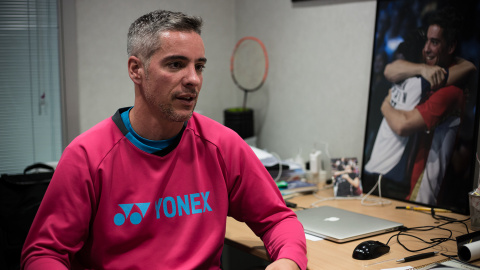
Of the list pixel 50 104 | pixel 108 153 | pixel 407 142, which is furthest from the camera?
pixel 50 104

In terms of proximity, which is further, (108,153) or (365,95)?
(365,95)

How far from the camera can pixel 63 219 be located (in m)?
1.26

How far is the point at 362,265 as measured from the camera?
1409 millimetres

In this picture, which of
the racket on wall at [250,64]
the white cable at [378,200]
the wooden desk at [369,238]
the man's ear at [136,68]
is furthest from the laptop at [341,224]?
the racket on wall at [250,64]

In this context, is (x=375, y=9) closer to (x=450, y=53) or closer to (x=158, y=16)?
(x=450, y=53)

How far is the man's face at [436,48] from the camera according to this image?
193 centimetres

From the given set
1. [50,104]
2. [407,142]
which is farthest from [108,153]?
[50,104]

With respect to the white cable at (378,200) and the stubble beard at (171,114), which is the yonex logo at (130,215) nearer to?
the stubble beard at (171,114)

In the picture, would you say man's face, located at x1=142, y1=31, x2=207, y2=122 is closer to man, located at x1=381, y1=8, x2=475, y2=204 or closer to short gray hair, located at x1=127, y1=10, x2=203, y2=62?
short gray hair, located at x1=127, y1=10, x2=203, y2=62

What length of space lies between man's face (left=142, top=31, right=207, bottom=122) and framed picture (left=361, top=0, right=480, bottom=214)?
1.04 m

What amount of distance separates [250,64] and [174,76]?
136 centimetres

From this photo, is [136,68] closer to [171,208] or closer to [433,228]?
[171,208]

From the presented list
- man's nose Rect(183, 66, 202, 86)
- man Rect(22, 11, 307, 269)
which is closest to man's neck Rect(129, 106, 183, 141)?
man Rect(22, 11, 307, 269)

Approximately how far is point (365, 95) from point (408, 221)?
2.34 ft
